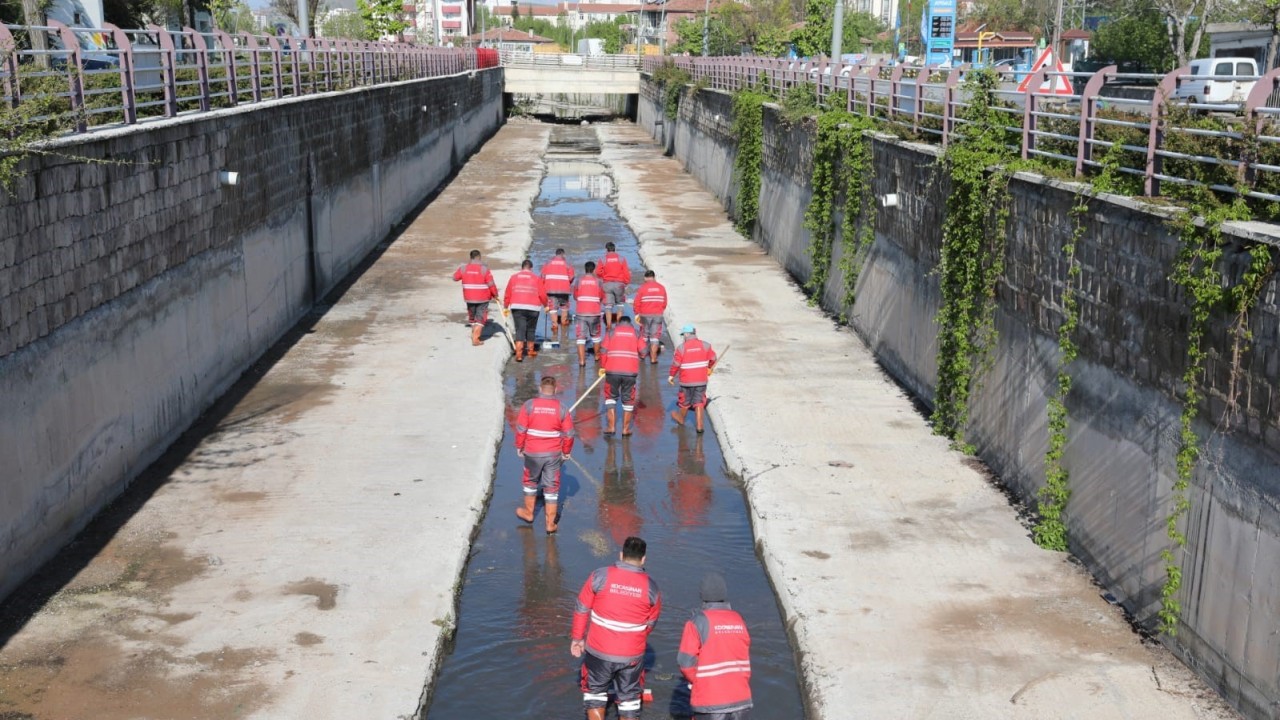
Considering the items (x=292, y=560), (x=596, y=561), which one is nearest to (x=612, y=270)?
(x=596, y=561)

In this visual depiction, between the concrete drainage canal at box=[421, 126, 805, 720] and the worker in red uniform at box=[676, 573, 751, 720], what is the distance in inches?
62.7

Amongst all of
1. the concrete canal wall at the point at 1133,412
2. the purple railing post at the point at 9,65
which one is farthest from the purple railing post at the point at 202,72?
the concrete canal wall at the point at 1133,412

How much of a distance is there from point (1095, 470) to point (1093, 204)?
237 cm

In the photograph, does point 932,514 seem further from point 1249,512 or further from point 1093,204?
point 1249,512

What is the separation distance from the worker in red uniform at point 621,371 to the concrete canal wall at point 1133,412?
3.77 metres

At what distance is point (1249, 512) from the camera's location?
9.06 metres

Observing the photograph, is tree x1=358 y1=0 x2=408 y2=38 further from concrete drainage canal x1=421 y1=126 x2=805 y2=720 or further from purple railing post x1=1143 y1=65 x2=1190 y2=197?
purple railing post x1=1143 y1=65 x2=1190 y2=197

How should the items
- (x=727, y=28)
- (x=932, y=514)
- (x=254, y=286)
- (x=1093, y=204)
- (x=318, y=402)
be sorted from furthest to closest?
(x=727, y=28)
(x=254, y=286)
(x=318, y=402)
(x=932, y=514)
(x=1093, y=204)

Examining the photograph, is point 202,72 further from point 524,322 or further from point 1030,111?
point 1030,111

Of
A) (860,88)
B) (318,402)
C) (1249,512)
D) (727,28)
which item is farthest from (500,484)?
(727,28)

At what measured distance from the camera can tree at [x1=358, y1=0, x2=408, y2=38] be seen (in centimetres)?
6416

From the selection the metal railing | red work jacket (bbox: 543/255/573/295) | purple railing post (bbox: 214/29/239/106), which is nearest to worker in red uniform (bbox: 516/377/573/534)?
red work jacket (bbox: 543/255/573/295)

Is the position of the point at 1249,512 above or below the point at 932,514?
above

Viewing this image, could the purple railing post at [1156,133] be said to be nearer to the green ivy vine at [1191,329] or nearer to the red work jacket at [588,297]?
the green ivy vine at [1191,329]
